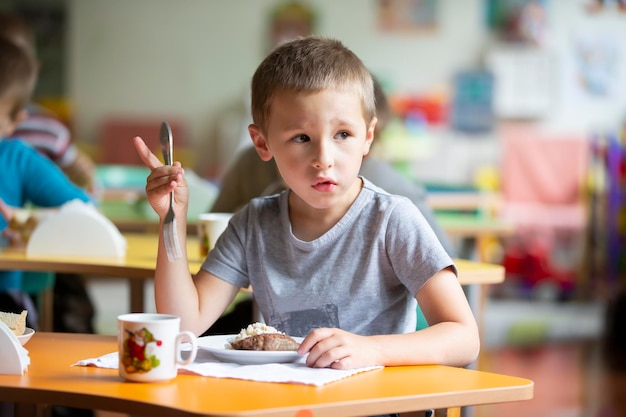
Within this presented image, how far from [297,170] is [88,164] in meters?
2.26

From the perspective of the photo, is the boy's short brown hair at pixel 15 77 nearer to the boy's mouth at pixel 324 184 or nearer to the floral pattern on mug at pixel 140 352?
the boy's mouth at pixel 324 184

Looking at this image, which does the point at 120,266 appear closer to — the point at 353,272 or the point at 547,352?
the point at 353,272

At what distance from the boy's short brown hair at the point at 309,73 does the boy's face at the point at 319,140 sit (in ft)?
0.04

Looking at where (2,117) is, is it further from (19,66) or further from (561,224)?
(561,224)

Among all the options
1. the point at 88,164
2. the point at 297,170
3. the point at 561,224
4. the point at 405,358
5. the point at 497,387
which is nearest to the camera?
the point at 497,387

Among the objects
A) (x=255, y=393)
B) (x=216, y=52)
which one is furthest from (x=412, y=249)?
(x=216, y=52)

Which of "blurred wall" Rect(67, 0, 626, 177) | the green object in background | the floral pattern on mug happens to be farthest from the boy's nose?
"blurred wall" Rect(67, 0, 626, 177)

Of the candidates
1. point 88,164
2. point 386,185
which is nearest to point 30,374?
point 386,185

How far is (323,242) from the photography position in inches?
58.4

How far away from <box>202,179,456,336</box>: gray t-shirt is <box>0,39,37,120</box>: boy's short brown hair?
1.21 meters

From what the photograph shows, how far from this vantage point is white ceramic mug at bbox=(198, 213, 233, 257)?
214cm

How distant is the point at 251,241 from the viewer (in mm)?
1560

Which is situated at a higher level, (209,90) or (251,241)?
(209,90)

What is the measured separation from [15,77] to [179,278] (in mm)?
1283
